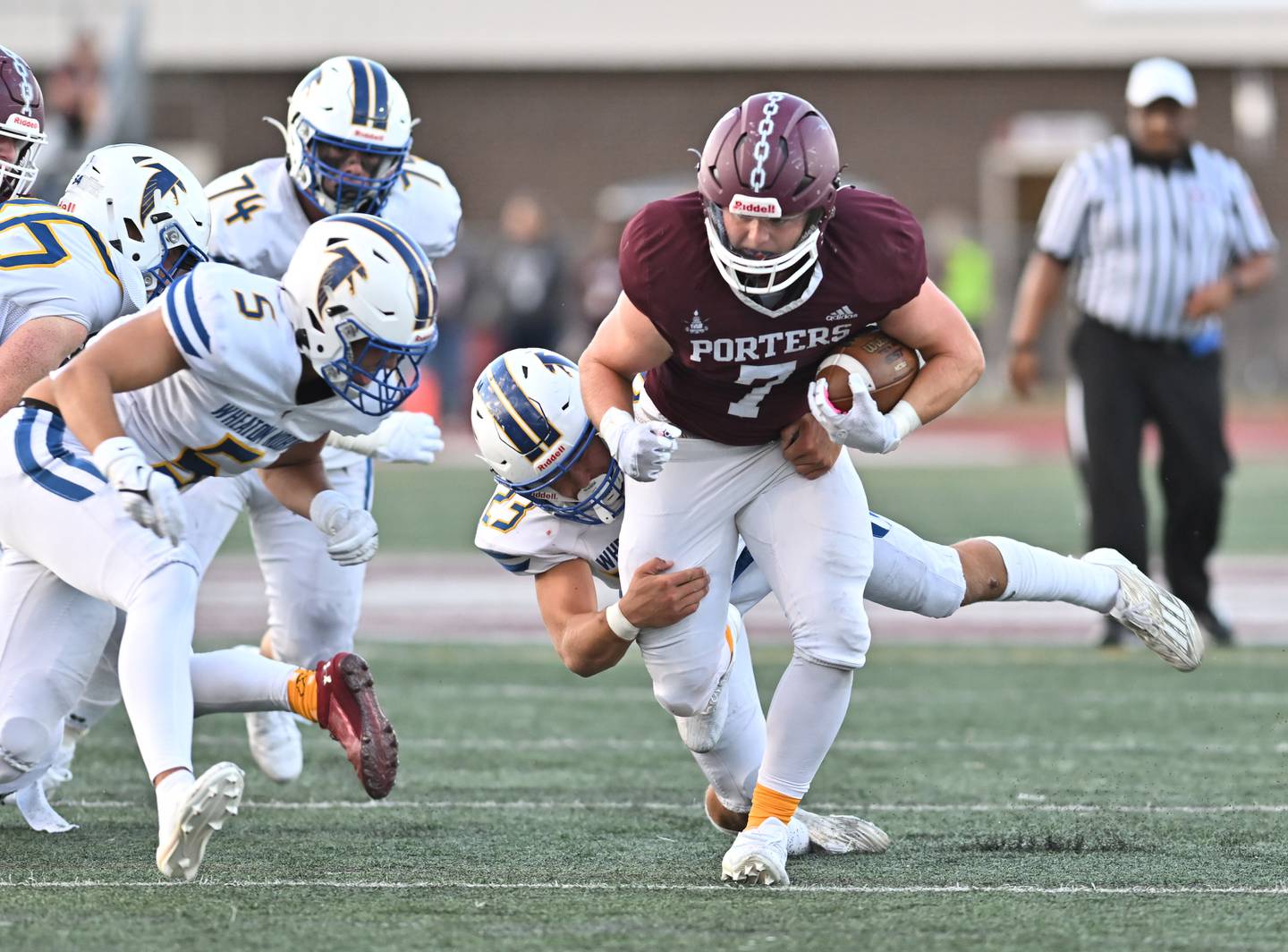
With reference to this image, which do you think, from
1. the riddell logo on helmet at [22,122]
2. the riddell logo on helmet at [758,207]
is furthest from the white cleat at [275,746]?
the riddell logo on helmet at [758,207]

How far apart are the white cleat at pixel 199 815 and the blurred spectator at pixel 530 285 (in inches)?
494

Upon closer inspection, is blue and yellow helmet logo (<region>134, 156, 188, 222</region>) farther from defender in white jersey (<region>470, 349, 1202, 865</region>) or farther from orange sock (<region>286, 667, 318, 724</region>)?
orange sock (<region>286, 667, 318, 724</region>)

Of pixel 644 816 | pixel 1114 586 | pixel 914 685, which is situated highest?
pixel 1114 586

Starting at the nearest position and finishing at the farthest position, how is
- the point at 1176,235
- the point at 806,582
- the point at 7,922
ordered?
the point at 7,922
the point at 806,582
the point at 1176,235

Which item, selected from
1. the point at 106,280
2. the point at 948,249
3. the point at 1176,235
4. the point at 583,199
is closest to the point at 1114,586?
the point at 106,280

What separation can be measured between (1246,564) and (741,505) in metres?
5.84

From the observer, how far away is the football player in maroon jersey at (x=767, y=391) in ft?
12.7

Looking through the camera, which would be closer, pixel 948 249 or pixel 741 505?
pixel 741 505

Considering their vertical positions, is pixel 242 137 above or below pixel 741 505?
below

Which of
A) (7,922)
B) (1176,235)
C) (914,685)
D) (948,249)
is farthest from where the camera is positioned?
(948,249)

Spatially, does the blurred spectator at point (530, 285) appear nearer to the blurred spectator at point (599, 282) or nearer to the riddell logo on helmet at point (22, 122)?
the blurred spectator at point (599, 282)

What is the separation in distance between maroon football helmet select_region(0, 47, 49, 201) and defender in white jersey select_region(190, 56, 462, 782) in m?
0.53

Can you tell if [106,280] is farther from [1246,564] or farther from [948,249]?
[948,249]

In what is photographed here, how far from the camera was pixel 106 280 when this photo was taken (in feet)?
13.9
